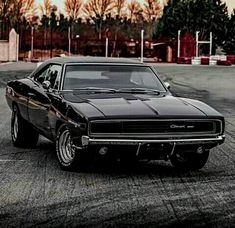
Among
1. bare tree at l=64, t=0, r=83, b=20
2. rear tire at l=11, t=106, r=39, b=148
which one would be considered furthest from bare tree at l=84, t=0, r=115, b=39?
rear tire at l=11, t=106, r=39, b=148

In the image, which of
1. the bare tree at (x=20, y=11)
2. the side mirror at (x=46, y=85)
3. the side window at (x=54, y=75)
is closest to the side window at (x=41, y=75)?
the side window at (x=54, y=75)

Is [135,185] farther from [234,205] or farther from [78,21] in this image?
[78,21]

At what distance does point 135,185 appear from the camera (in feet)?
25.5

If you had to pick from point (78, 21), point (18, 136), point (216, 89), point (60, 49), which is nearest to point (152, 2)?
point (78, 21)

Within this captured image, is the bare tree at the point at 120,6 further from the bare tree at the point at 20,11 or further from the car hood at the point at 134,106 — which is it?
the car hood at the point at 134,106

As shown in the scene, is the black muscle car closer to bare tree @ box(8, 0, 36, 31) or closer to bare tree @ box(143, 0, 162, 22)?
bare tree @ box(8, 0, 36, 31)

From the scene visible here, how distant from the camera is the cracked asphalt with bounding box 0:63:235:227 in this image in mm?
6113

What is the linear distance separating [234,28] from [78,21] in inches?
1041

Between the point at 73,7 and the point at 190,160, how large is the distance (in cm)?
9177

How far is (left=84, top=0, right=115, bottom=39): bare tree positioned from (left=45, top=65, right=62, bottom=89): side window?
86865 mm

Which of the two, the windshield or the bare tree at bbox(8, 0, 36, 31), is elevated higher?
the bare tree at bbox(8, 0, 36, 31)

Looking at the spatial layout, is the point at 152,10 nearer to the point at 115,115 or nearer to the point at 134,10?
the point at 134,10

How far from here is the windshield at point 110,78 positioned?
9406 mm

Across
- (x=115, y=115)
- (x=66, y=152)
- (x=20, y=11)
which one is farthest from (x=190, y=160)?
(x=20, y=11)
